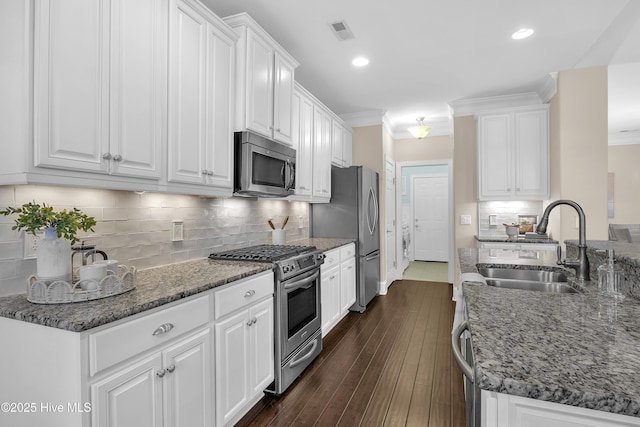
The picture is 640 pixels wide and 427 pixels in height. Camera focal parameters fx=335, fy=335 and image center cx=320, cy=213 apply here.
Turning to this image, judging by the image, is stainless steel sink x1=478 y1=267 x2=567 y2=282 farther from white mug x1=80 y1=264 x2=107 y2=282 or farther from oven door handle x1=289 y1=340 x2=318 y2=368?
white mug x1=80 y1=264 x2=107 y2=282

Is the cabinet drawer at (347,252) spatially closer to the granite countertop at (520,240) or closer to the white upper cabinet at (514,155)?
the granite countertop at (520,240)

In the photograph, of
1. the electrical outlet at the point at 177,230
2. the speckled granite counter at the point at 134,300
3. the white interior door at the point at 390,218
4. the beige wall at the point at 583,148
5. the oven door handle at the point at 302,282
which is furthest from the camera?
the white interior door at the point at 390,218

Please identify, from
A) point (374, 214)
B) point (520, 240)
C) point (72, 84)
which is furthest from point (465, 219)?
point (72, 84)

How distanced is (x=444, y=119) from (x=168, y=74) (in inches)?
192

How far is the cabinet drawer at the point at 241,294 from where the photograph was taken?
1.76m

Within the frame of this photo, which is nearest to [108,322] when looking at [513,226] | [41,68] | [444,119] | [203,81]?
[41,68]

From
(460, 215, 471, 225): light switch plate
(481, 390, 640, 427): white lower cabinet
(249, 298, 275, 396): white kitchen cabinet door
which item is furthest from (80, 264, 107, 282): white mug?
(460, 215, 471, 225): light switch plate

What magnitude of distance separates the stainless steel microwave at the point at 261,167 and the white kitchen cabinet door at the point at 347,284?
4.19ft

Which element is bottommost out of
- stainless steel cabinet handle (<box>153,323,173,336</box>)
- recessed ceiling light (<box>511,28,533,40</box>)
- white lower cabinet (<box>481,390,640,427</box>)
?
stainless steel cabinet handle (<box>153,323,173,336</box>)

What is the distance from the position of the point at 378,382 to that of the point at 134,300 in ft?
6.18

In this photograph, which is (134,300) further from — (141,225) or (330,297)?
(330,297)

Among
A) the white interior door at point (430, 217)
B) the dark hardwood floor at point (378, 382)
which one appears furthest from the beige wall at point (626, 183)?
the dark hardwood floor at point (378, 382)

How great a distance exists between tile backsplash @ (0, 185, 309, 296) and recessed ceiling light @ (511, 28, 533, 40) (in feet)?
9.07

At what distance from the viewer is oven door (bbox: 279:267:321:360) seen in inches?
91.7
